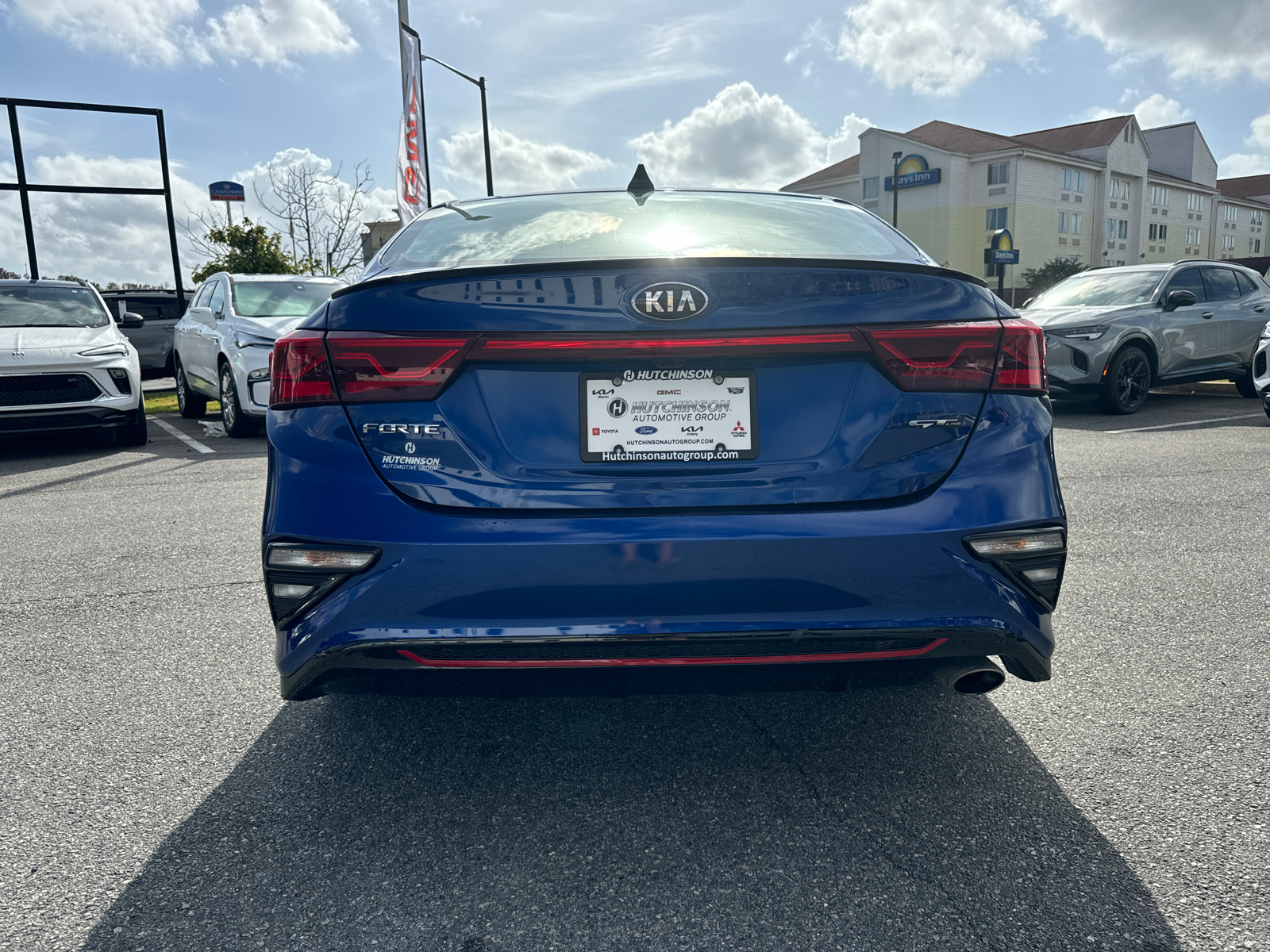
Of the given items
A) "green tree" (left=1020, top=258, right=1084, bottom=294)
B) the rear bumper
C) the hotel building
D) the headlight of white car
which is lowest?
the rear bumper

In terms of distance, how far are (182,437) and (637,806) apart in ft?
30.0

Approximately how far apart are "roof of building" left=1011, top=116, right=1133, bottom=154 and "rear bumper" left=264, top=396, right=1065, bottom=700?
7060 centimetres

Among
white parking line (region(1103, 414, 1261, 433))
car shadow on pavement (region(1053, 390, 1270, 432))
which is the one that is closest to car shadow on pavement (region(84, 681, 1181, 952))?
white parking line (region(1103, 414, 1261, 433))

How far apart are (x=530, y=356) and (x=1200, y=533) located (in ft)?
14.2

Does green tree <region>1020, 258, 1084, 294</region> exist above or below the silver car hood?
above

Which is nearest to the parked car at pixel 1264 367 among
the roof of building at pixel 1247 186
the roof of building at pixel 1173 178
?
the roof of building at pixel 1173 178

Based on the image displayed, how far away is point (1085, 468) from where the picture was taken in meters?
7.09

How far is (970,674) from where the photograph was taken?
2.19 m

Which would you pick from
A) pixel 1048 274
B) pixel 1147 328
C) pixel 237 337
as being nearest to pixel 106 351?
pixel 237 337

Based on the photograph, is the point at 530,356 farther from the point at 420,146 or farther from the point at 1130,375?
the point at 420,146

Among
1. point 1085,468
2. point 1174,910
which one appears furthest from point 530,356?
point 1085,468

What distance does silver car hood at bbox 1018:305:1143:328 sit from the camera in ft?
34.5

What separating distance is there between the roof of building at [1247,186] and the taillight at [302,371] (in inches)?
4184

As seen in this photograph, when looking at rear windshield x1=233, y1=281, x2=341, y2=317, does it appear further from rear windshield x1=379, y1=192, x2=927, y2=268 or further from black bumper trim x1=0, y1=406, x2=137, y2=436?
rear windshield x1=379, y1=192, x2=927, y2=268
